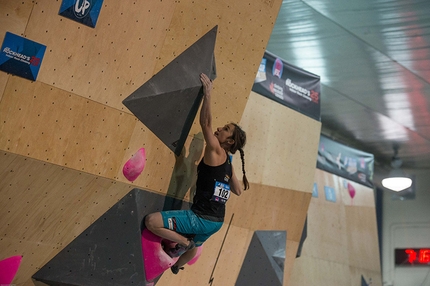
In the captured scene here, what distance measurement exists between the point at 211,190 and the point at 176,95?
723 mm

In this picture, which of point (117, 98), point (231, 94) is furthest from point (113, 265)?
point (231, 94)

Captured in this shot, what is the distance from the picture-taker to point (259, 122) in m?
4.89

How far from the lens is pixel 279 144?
508cm

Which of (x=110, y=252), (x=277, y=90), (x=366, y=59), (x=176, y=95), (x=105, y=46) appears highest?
(x=366, y=59)

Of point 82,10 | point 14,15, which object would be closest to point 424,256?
point 82,10

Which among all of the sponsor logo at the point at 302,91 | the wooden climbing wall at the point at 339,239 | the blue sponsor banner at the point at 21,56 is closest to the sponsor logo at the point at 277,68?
the sponsor logo at the point at 302,91

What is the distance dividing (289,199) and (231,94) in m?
1.71

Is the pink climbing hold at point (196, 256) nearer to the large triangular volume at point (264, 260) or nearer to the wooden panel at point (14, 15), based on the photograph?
the large triangular volume at point (264, 260)

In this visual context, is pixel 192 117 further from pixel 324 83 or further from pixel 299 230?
pixel 324 83

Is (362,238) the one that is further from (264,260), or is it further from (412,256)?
(264,260)

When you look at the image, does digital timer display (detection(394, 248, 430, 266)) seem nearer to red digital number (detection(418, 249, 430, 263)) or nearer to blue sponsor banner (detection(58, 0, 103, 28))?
red digital number (detection(418, 249, 430, 263))

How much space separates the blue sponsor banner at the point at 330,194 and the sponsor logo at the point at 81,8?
5.80 m

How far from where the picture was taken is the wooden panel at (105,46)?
10.0ft

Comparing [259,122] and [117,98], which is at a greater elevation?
[259,122]
